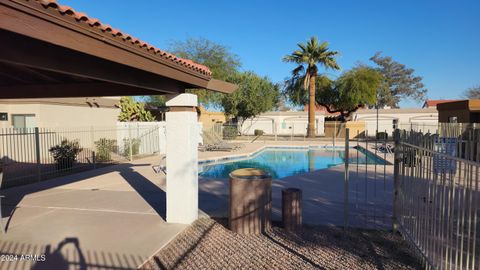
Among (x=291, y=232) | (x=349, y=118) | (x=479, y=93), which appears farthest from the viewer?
(x=479, y=93)

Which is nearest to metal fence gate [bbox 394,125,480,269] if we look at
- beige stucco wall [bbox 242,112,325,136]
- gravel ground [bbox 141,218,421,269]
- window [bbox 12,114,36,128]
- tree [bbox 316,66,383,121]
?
gravel ground [bbox 141,218,421,269]

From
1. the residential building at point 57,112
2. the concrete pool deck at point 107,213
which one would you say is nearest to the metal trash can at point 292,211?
the concrete pool deck at point 107,213

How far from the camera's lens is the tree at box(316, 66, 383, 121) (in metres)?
33.6

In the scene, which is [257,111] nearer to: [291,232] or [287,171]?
[287,171]

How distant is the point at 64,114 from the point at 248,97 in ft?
69.5

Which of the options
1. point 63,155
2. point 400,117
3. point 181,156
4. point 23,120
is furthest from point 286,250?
point 400,117

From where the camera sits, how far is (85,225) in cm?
596

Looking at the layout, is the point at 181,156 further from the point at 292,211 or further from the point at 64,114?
the point at 64,114

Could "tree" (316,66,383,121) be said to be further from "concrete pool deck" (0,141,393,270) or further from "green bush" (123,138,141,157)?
"concrete pool deck" (0,141,393,270)

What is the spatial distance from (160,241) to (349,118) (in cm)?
4149

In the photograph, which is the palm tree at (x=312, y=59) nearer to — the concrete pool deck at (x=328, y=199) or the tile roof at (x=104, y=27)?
the concrete pool deck at (x=328, y=199)

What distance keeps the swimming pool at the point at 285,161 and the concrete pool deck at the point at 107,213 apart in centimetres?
437

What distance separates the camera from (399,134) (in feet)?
17.9

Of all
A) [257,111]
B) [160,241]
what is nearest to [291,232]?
[160,241]
